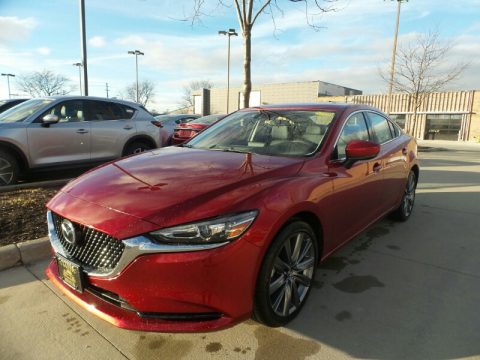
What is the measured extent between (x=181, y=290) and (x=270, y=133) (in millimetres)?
1979

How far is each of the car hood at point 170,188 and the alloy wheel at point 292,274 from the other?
1.61ft

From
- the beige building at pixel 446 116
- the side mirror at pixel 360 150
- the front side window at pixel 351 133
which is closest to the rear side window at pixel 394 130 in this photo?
the front side window at pixel 351 133

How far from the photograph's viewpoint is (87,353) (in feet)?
7.88

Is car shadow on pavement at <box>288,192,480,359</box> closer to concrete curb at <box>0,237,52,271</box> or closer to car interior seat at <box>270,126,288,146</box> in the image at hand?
car interior seat at <box>270,126,288,146</box>

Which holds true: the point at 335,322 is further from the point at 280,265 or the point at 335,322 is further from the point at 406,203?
the point at 406,203

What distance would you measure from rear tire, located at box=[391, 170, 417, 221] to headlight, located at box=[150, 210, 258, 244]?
361 centimetres

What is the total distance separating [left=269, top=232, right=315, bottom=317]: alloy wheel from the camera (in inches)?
101

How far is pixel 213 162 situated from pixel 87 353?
1.57 m

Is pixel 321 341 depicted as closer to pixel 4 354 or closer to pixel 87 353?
pixel 87 353

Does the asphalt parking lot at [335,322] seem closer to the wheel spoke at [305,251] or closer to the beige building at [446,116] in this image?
the wheel spoke at [305,251]

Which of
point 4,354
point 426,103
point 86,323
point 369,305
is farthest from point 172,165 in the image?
point 426,103

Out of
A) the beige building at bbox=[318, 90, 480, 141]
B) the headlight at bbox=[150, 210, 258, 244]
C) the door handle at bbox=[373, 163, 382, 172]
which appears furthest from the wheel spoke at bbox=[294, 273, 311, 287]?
the beige building at bbox=[318, 90, 480, 141]

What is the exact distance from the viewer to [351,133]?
372 cm

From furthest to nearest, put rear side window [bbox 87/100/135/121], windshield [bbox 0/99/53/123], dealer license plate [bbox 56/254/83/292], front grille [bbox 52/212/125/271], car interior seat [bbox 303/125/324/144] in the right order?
rear side window [bbox 87/100/135/121] < windshield [bbox 0/99/53/123] < car interior seat [bbox 303/125/324/144] < dealer license plate [bbox 56/254/83/292] < front grille [bbox 52/212/125/271]
